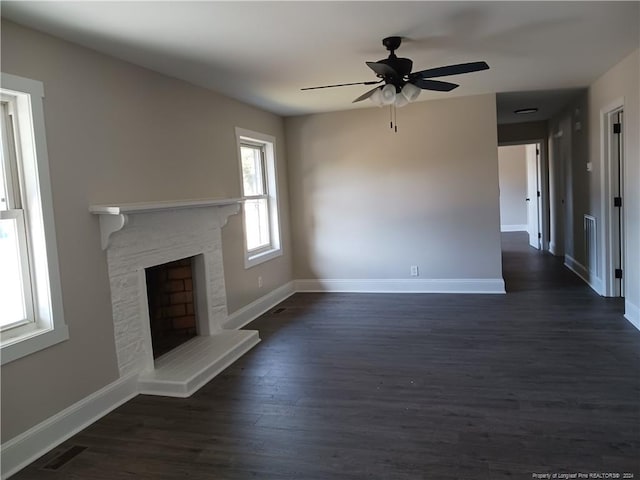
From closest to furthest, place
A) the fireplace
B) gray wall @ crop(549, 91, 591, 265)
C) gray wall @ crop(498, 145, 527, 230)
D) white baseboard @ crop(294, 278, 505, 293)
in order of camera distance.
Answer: the fireplace, white baseboard @ crop(294, 278, 505, 293), gray wall @ crop(549, 91, 591, 265), gray wall @ crop(498, 145, 527, 230)

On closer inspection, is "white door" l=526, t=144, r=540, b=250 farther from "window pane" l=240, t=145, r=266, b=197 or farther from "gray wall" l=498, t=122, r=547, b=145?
"window pane" l=240, t=145, r=266, b=197

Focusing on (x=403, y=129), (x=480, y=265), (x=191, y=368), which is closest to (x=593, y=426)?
(x=191, y=368)

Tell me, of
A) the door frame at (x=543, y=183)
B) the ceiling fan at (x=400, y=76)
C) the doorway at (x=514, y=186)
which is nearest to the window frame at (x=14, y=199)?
the ceiling fan at (x=400, y=76)

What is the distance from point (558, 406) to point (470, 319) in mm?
1928

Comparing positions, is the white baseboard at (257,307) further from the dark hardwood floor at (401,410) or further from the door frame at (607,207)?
the door frame at (607,207)

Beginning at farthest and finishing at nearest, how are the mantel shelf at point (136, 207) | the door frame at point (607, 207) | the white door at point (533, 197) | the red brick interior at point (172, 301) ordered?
the white door at point (533, 197), the door frame at point (607, 207), the red brick interior at point (172, 301), the mantel shelf at point (136, 207)

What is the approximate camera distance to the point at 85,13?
2.50 metres

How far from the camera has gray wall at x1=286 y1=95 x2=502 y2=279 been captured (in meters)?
5.70

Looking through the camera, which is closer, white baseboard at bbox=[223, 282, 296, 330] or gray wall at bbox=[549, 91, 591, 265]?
white baseboard at bbox=[223, 282, 296, 330]

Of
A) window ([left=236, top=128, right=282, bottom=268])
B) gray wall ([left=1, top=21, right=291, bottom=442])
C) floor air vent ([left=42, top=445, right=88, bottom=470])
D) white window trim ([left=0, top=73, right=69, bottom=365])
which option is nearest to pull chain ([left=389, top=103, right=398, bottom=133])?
window ([left=236, top=128, right=282, bottom=268])

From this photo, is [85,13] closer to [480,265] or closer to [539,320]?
[539,320]

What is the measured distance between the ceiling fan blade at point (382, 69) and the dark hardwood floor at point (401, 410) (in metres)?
2.17

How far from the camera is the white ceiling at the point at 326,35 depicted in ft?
8.57

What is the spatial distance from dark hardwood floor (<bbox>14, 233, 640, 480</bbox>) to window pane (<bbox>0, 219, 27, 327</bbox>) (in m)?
0.80
